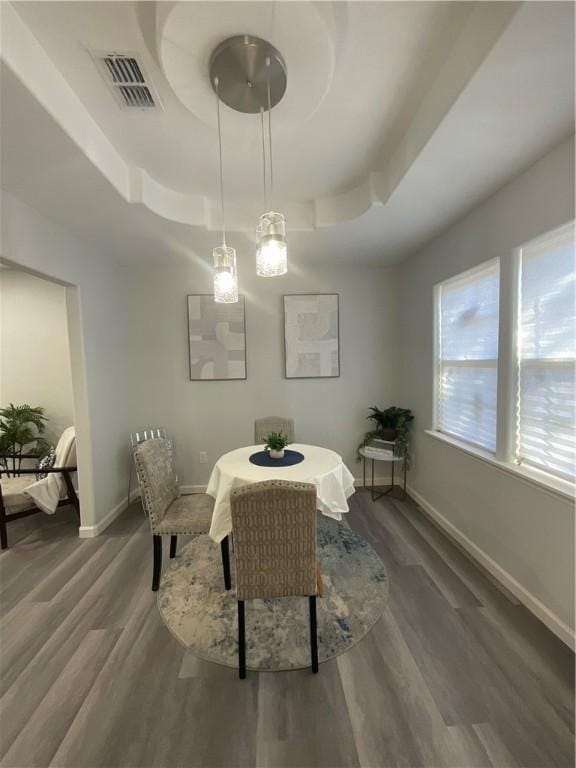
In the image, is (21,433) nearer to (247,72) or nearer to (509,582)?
(247,72)

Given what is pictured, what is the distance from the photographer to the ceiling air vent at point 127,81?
130 cm

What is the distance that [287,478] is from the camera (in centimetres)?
185

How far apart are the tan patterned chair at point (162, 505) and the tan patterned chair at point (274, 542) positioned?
0.68 m

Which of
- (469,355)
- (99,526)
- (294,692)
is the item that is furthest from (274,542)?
(99,526)

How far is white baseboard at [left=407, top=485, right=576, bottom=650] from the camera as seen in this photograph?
5.30ft

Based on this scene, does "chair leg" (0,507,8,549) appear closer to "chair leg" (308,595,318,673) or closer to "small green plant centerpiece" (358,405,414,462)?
"chair leg" (308,595,318,673)

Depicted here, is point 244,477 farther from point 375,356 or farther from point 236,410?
point 375,356

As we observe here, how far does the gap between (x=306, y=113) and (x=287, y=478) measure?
74.7 inches

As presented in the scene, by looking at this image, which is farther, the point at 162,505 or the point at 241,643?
the point at 162,505

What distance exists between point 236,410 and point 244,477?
1.71 meters

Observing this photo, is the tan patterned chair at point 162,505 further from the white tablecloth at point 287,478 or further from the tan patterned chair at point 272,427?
the tan patterned chair at point 272,427

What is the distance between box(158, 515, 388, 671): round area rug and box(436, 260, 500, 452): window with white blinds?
4.19 ft

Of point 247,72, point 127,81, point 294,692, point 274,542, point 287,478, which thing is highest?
point 127,81

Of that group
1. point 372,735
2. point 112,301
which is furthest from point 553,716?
point 112,301
